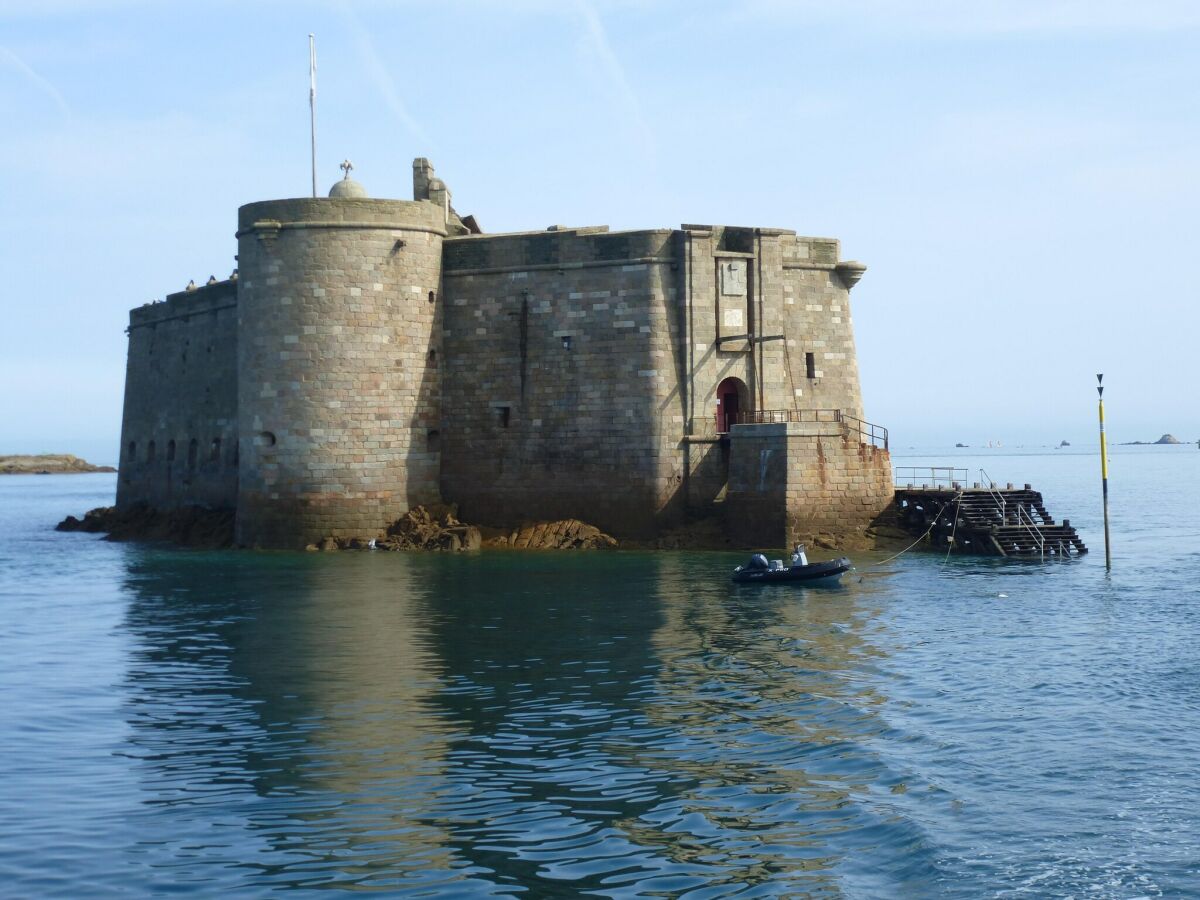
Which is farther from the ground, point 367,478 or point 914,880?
point 367,478

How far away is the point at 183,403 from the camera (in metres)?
54.8

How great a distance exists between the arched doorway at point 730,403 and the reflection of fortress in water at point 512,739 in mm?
12445

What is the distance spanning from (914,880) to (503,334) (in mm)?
32394

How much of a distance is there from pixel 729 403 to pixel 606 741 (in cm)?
2660

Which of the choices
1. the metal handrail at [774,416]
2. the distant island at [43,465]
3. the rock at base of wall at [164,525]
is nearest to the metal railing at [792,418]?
the metal handrail at [774,416]

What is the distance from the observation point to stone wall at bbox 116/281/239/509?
5081cm

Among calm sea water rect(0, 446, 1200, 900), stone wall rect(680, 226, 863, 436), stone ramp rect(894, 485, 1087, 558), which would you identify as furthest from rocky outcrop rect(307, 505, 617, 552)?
stone ramp rect(894, 485, 1087, 558)

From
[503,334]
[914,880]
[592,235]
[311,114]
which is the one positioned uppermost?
[311,114]

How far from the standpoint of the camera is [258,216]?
42281 millimetres

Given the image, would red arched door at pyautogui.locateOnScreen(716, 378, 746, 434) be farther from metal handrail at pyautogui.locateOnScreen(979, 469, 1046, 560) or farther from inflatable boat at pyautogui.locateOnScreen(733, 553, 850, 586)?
inflatable boat at pyautogui.locateOnScreen(733, 553, 850, 586)

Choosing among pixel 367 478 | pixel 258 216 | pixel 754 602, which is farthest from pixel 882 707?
pixel 258 216

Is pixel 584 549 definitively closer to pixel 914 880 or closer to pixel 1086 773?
pixel 1086 773

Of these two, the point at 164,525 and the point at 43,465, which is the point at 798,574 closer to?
the point at 164,525

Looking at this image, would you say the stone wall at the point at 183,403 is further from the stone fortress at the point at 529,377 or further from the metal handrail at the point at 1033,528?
the metal handrail at the point at 1033,528
